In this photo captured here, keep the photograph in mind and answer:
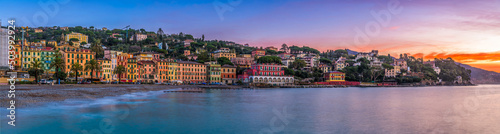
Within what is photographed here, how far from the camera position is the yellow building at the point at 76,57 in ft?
264

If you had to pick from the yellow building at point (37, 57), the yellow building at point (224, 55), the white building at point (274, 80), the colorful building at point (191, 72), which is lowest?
the white building at point (274, 80)

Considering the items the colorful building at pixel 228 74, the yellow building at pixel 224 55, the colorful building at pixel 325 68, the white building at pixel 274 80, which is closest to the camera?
the white building at pixel 274 80

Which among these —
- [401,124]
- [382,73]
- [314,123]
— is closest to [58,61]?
[314,123]

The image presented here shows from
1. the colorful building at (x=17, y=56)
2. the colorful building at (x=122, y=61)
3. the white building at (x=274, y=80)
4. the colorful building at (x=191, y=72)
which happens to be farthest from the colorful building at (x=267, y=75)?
the colorful building at (x=17, y=56)

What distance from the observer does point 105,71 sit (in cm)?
8938

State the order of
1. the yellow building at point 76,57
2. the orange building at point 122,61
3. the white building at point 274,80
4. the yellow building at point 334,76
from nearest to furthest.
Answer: the yellow building at point 76,57
the orange building at point 122,61
the white building at point 274,80
the yellow building at point 334,76

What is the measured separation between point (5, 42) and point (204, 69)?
179 ft

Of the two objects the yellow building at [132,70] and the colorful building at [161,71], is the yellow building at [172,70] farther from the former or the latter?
the yellow building at [132,70]

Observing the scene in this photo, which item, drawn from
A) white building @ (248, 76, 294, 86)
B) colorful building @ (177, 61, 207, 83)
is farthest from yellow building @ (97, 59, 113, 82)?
white building @ (248, 76, 294, 86)

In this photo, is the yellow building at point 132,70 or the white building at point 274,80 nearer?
the yellow building at point 132,70

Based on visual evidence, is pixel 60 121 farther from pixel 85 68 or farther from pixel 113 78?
pixel 113 78

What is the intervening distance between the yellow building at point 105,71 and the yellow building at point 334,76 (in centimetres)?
7850

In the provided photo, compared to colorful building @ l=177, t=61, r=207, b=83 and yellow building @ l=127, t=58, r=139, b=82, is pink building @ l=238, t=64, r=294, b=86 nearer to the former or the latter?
colorful building @ l=177, t=61, r=207, b=83

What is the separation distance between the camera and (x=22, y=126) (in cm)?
2052
